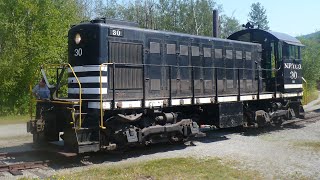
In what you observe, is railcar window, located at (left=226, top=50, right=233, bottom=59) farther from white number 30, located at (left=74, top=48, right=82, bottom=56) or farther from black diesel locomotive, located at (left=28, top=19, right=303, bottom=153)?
white number 30, located at (left=74, top=48, right=82, bottom=56)

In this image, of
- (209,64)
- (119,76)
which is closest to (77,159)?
(119,76)

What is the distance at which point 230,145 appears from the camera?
11.6 meters

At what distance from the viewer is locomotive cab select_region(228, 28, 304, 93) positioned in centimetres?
1577

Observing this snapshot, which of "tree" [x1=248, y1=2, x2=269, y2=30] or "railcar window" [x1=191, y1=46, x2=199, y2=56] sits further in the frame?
"tree" [x1=248, y1=2, x2=269, y2=30]

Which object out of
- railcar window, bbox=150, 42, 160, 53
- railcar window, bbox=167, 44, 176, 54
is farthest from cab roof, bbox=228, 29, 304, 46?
railcar window, bbox=150, 42, 160, 53

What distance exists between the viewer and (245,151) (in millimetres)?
10609

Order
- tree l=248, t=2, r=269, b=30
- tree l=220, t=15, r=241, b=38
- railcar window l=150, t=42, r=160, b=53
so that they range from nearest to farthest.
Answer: railcar window l=150, t=42, r=160, b=53 → tree l=220, t=15, r=241, b=38 → tree l=248, t=2, r=269, b=30

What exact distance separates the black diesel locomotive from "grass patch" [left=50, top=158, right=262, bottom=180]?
3.41ft

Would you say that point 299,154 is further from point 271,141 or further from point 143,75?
point 143,75

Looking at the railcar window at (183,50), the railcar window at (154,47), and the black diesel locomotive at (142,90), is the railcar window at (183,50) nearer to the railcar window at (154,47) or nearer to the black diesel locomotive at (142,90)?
the black diesel locomotive at (142,90)

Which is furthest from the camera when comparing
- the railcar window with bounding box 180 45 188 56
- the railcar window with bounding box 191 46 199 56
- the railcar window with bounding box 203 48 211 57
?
the railcar window with bounding box 203 48 211 57

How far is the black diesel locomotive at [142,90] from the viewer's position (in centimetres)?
955

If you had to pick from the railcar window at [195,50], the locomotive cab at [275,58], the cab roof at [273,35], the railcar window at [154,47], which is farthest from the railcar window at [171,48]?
the cab roof at [273,35]

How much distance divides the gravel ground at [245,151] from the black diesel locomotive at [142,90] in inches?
17.8
